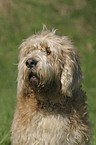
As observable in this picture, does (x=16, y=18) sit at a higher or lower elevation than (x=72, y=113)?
higher

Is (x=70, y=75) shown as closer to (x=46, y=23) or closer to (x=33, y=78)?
(x=33, y=78)

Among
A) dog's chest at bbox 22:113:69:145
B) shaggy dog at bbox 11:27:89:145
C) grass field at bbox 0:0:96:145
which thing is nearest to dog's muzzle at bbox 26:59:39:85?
shaggy dog at bbox 11:27:89:145

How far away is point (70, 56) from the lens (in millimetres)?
4184

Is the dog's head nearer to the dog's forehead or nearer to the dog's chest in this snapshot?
the dog's forehead

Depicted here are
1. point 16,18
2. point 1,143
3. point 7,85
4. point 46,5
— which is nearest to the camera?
point 1,143

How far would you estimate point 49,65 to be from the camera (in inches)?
157

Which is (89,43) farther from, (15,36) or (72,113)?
(72,113)

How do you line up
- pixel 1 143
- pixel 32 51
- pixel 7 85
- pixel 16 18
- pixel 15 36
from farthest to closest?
pixel 16 18, pixel 15 36, pixel 7 85, pixel 1 143, pixel 32 51

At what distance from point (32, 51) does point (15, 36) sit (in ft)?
40.0

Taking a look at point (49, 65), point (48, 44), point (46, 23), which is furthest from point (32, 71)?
point (46, 23)

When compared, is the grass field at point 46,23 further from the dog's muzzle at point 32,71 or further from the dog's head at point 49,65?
the dog's muzzle at point 32,71

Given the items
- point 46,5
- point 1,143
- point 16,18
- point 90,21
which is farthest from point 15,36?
point 1,143

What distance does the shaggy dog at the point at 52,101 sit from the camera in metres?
4.09

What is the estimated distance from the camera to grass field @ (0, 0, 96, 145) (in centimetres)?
1373
